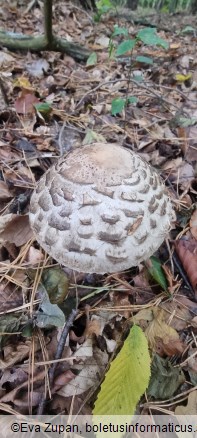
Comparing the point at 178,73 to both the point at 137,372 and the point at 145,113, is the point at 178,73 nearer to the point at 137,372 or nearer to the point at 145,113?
the point at 145,113

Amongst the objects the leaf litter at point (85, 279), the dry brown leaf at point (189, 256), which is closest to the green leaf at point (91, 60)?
the leaf litter at point (85, 279)

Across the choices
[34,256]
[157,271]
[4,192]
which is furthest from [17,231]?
[157,271]

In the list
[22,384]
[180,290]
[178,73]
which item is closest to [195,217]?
[180,290]

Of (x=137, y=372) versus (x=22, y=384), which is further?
(x=22, y=384)

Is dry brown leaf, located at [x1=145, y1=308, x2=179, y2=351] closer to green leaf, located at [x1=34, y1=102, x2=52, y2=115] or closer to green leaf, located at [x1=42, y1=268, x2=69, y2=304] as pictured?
green leaf, located at [x1=42, y1=268, x2=69, y2=304]

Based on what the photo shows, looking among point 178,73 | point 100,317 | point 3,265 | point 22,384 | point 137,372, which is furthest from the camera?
point 178,73

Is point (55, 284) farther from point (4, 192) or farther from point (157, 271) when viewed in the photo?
point (4, 192)
